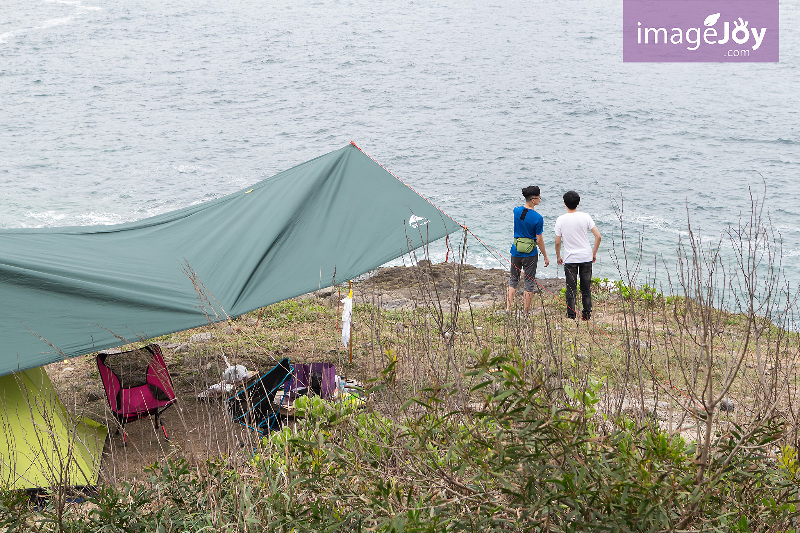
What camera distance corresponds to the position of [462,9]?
127 feet

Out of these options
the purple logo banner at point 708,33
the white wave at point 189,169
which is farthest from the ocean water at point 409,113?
the purple logo banner at point 708,33

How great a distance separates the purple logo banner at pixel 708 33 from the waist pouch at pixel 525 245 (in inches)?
1080

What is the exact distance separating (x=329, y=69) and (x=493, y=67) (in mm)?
6749

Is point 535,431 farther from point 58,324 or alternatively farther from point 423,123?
point 423,123

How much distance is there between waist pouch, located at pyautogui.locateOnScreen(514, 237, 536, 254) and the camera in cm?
668

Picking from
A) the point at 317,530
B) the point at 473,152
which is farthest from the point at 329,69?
the point at 317,530

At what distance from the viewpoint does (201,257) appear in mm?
5586

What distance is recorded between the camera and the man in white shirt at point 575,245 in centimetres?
669

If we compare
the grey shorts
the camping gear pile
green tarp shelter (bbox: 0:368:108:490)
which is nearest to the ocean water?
Answer: the grey shorts

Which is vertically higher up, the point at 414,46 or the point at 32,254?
the point at 414,46

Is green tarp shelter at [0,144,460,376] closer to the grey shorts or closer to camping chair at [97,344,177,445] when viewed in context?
camping chair at [97,344,177,445]

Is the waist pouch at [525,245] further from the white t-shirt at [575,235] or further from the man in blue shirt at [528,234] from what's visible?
the white t-shirt at [575,235]

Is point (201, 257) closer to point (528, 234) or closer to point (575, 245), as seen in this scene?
point (528, 234)

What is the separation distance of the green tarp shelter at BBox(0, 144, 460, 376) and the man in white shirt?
1.13 metres
